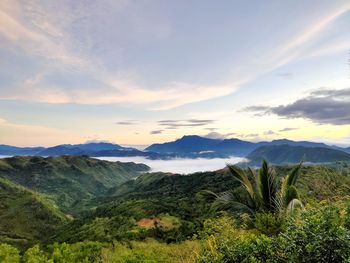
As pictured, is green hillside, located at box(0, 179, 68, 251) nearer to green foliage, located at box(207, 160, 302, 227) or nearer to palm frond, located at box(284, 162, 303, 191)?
green foliage, located at box(207, 160, 302, 227)

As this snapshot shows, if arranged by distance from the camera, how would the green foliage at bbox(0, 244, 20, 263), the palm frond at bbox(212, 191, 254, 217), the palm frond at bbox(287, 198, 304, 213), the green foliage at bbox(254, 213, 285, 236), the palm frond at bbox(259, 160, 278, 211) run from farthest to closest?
1. the green foliage at bbox(0, 244, 20, 263)
2. the palm frond at bbox(259, 160, 278, 211)
3. the palm frond at bbox(212, 191, 254, 217)
4. the green foliage at bbox(254, 213, 285, 236)
5. the palm frond at bbox(287, 198, 304, 213)

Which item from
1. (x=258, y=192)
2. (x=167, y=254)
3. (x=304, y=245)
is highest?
(x=258, y=192)

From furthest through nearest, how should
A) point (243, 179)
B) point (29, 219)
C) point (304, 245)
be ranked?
1. point (29, 219)
2. point (243, 179)
3. point (304, 245)

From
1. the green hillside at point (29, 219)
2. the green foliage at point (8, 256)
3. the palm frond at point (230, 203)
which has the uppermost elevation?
the palm frond at point (230, 203)

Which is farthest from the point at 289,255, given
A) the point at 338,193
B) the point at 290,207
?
the point at 338,193

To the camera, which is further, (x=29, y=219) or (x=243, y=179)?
Answer: (x=29, y=219)

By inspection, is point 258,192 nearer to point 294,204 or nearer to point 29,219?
point 294,204

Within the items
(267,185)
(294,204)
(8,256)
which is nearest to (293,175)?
(267,185)

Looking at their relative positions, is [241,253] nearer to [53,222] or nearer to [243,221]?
[243,221]

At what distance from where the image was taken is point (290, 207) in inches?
383

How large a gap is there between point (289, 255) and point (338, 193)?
4.51 meters

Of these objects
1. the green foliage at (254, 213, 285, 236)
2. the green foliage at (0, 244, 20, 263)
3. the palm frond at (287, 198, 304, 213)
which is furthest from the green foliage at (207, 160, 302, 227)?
the green foliage at (0, 244, 20, 263)

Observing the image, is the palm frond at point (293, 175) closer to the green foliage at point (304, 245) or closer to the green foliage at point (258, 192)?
the green foliage at point (258, 192)

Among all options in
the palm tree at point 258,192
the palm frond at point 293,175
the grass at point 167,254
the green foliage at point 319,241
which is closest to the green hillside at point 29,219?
the grass at point 167,254
